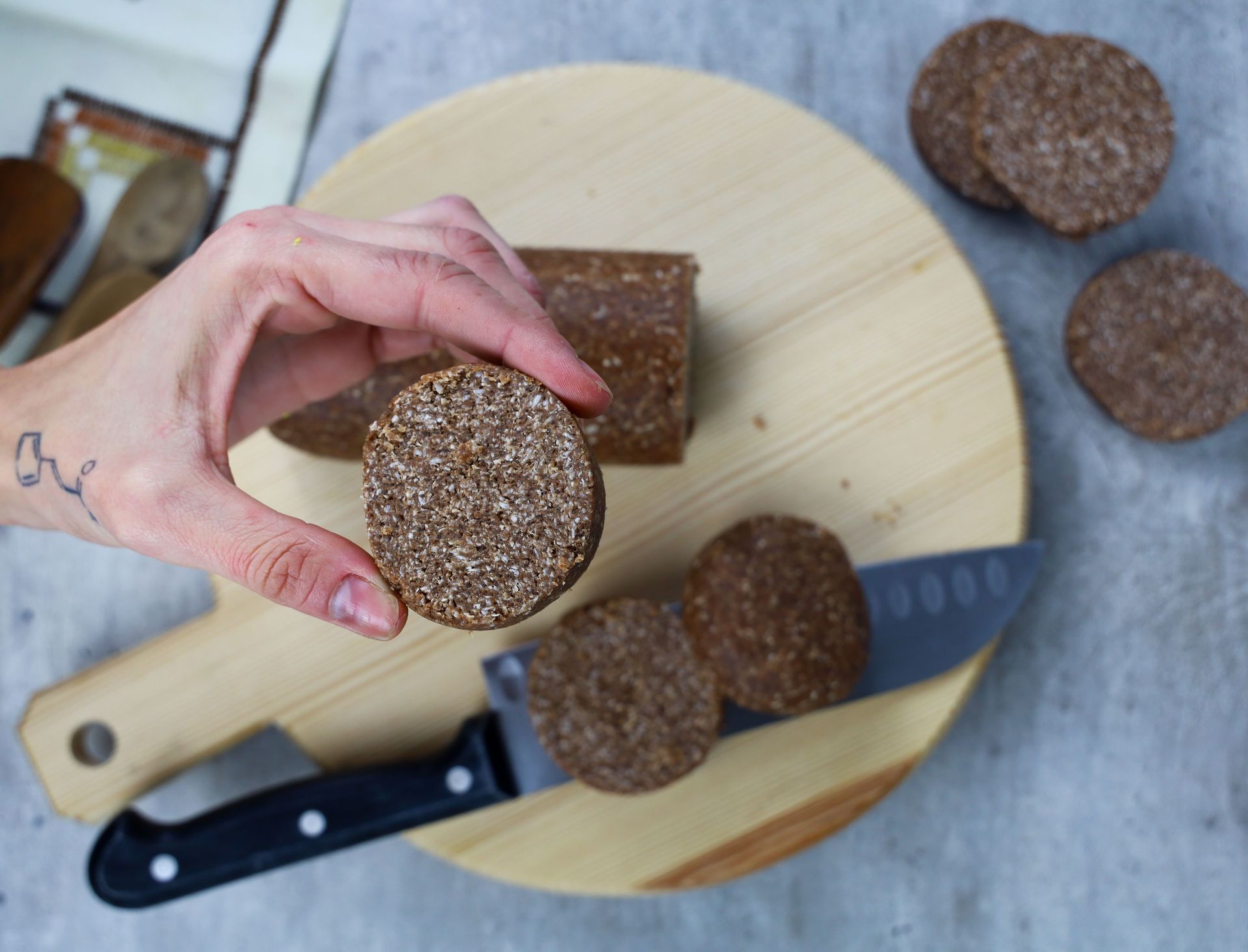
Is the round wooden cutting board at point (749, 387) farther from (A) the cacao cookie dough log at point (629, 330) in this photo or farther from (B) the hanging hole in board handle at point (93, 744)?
(B) the hanging hole in board handle at point (93, 744)

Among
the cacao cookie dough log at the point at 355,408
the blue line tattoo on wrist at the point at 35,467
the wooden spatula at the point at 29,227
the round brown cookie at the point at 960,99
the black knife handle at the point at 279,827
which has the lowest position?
the black knife handle at the point at 279,827

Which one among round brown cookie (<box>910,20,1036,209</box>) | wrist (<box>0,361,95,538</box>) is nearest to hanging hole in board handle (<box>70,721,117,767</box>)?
wrist (<box>0,361,95,538</box>)

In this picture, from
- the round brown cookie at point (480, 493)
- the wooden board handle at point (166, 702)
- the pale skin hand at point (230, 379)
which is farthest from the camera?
the wooden board handle at point (166, 702)

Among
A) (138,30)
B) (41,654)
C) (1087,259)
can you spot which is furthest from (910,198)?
(41,654)

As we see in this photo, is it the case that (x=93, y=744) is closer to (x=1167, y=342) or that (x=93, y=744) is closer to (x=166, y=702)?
(x=166, y=702)

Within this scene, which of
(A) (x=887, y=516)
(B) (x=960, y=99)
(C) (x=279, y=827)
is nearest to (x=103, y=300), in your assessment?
(C) (x=279, y=827)

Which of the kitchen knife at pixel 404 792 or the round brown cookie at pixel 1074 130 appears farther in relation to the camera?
the round brown cookie at pixel 1074 130

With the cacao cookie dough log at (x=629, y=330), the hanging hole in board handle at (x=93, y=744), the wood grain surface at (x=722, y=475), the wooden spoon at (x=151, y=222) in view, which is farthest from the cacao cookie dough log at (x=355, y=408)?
the wooden spoon at (x=151, y=222)
